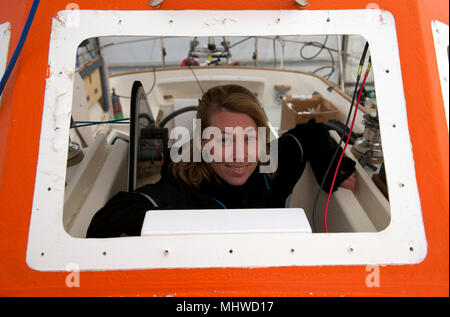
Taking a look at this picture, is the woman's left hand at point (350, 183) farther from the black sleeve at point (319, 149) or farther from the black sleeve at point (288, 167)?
the black sleeve at point (288, 167)

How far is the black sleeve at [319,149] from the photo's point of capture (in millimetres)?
1083

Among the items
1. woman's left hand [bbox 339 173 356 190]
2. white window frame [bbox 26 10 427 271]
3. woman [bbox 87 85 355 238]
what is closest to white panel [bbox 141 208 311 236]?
white window frame [bbox 26 10 427 271]

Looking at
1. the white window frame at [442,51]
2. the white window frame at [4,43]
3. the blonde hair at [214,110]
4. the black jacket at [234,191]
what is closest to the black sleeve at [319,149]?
the black jacket at [234,191]

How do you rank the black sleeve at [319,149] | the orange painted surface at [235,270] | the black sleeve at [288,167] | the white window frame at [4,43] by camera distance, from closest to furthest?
the orange painted surface at [235,270] < the white window frame at [4,43] < the black sleeve at [319,149] < the black sleeve at [288,167]

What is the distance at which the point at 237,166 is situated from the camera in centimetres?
98

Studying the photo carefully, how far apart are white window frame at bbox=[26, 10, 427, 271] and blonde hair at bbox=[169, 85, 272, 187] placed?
339 mm

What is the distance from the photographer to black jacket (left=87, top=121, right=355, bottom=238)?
0.70m

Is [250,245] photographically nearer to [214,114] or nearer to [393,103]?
[393,103]

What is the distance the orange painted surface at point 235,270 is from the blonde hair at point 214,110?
0.36 metres

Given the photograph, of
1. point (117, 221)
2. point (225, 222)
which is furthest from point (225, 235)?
point (117, 221)

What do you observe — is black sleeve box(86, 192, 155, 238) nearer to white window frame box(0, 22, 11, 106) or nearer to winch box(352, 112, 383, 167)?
white window frame box(0, 22, 11, 106)

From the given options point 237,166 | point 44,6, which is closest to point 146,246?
point 237,166

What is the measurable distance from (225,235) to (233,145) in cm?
41

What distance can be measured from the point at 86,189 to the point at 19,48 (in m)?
0.51
